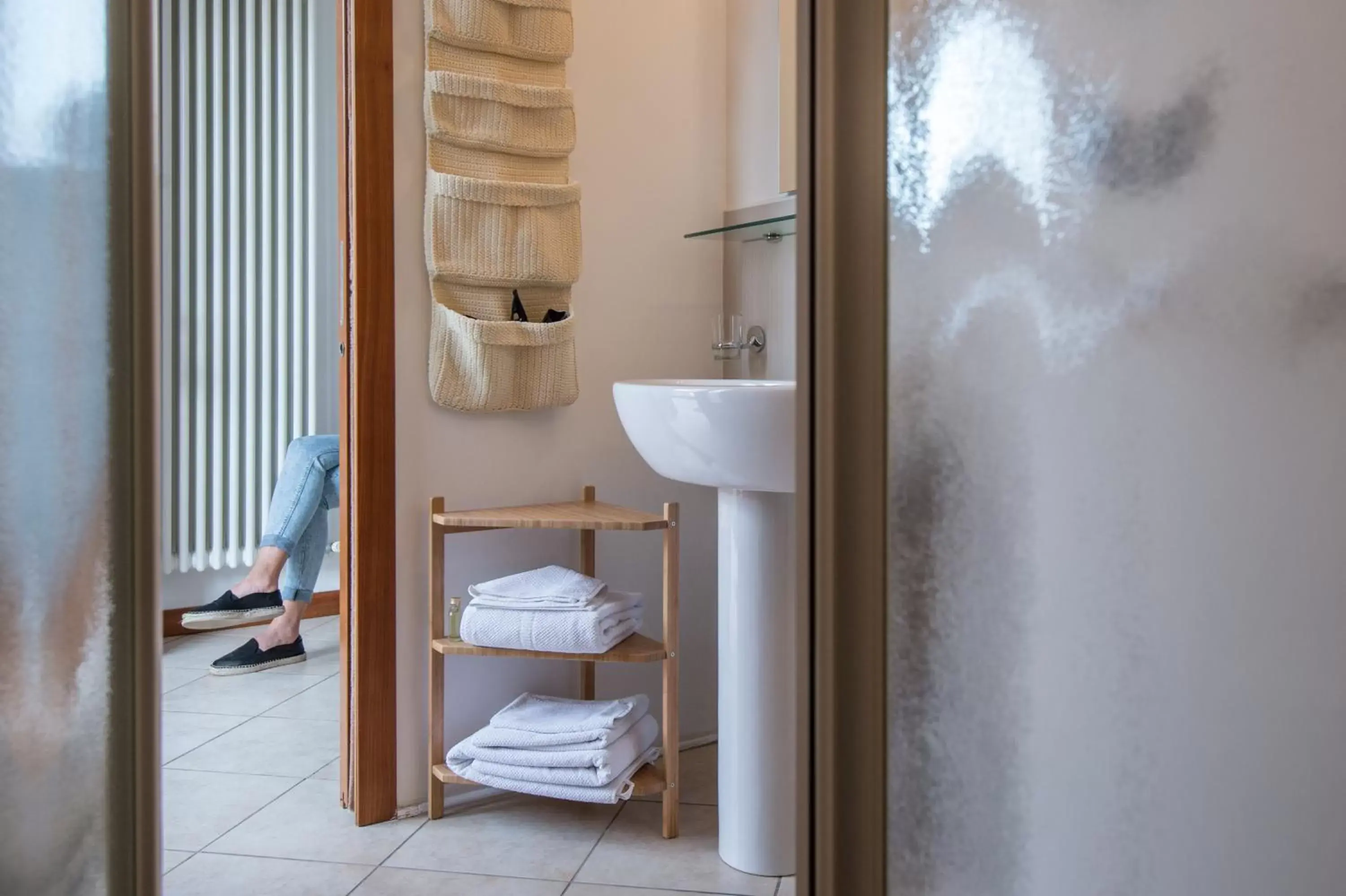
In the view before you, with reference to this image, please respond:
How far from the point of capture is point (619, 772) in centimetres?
194

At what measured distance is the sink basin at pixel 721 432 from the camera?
1.63m

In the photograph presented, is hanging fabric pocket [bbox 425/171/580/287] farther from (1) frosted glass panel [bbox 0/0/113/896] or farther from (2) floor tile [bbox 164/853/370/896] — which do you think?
(1) frosted glass panel [bbox 0/0/113/896]

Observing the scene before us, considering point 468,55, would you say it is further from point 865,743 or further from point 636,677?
point 865,743

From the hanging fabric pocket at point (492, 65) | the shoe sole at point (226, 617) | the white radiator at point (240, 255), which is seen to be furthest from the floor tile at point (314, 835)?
the white radiator at point (240, 255)

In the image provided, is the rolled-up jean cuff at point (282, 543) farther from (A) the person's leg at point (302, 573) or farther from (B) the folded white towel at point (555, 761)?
(B) the folded white towel at point (555, 761)

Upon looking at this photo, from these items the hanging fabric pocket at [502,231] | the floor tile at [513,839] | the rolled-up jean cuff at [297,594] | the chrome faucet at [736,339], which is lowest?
the floor tile at [513,839]

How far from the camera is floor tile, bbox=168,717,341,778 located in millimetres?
2328

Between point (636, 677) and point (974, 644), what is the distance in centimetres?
167

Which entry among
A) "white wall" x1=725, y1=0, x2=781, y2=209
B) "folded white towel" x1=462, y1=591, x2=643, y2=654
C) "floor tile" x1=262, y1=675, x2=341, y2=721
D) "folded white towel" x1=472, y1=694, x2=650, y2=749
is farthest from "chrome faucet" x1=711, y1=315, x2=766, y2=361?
"floor tile" x1=262, y1=675, x2=341, y2=721

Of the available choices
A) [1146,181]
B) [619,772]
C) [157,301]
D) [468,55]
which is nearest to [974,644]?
[1146,181]

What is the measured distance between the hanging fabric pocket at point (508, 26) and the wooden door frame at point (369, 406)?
10 cm

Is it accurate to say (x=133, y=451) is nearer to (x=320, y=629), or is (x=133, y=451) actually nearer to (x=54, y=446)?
(x=54, y=446)

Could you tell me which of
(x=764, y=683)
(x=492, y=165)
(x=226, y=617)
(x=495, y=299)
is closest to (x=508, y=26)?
(x=492, y=165)

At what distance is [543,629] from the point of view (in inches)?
76.3
